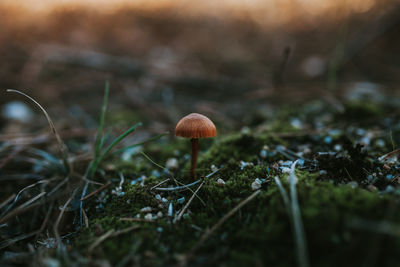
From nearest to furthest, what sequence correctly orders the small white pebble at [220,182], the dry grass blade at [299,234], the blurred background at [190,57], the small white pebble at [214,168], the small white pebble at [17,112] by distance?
the dry grass blade at [299,234] < the small white pebble at [220,182] < the small white pebble at [214,168] < the small white pebble at [17,112] < the blurred background at [190,57]

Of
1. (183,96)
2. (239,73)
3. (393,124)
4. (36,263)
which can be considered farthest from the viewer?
(239,73)

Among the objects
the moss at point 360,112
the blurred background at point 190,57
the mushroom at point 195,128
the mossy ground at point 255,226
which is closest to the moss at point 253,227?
the mossy ground at point 255,226

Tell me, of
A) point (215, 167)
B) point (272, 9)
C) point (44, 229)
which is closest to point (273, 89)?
point (215, 167)

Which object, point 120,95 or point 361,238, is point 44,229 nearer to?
point 361,238

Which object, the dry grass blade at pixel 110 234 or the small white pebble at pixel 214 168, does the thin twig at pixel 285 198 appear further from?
the dry grass blade at pixel 110 234

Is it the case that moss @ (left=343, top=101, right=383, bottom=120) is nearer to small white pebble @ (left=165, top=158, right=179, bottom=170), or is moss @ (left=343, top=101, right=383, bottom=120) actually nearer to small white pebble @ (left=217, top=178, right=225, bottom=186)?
small white pebble @ (left=217, top=178, right=225, bottom=186)

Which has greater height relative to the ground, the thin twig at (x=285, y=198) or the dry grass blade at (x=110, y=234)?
the thin twig at (x=285, y=198)

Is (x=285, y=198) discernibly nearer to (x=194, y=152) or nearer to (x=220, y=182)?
(x=220, y=182)

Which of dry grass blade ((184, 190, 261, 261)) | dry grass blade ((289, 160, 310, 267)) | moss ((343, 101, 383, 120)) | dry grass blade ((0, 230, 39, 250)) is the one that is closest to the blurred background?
moss ((343, 101, 383, 120))
